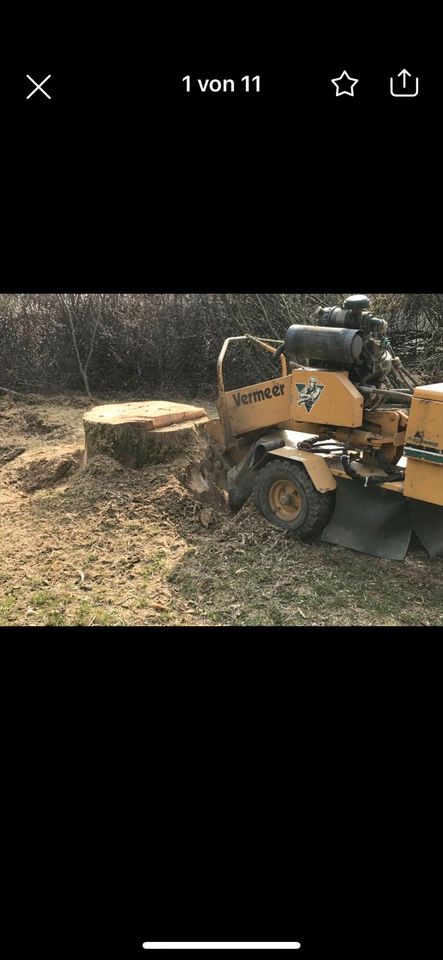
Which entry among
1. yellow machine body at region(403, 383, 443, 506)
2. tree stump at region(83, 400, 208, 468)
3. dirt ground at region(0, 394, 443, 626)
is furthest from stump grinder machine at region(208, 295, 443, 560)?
tree stump at region(83, 400, 208, 468)

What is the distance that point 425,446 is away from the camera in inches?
188

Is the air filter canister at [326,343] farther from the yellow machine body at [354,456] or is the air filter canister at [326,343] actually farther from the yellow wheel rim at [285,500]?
the yellow wheel rim at [285,500]

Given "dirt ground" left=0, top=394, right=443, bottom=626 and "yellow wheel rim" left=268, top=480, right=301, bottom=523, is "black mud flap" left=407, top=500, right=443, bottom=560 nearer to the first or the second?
"dirt ground" left=0, top=394, right=443, bottom=626

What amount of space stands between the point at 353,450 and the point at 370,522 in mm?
710

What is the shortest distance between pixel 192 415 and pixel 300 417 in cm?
140

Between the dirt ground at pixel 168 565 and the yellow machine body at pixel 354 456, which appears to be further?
the yellow machine body at pixel 354 456

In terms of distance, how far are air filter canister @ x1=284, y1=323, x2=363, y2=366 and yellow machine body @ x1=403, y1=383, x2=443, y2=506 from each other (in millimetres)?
745

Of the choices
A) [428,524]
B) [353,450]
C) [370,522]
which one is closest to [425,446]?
[428,524]

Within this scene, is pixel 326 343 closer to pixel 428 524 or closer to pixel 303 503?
pixel 303 503

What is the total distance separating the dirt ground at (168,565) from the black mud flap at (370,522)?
104 millimetres

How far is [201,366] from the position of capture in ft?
41.7

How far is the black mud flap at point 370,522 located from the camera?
17.0ft

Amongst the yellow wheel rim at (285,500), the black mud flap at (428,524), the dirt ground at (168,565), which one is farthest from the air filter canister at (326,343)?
the dirt ground at (168,565)

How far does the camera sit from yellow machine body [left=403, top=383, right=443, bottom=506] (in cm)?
472
